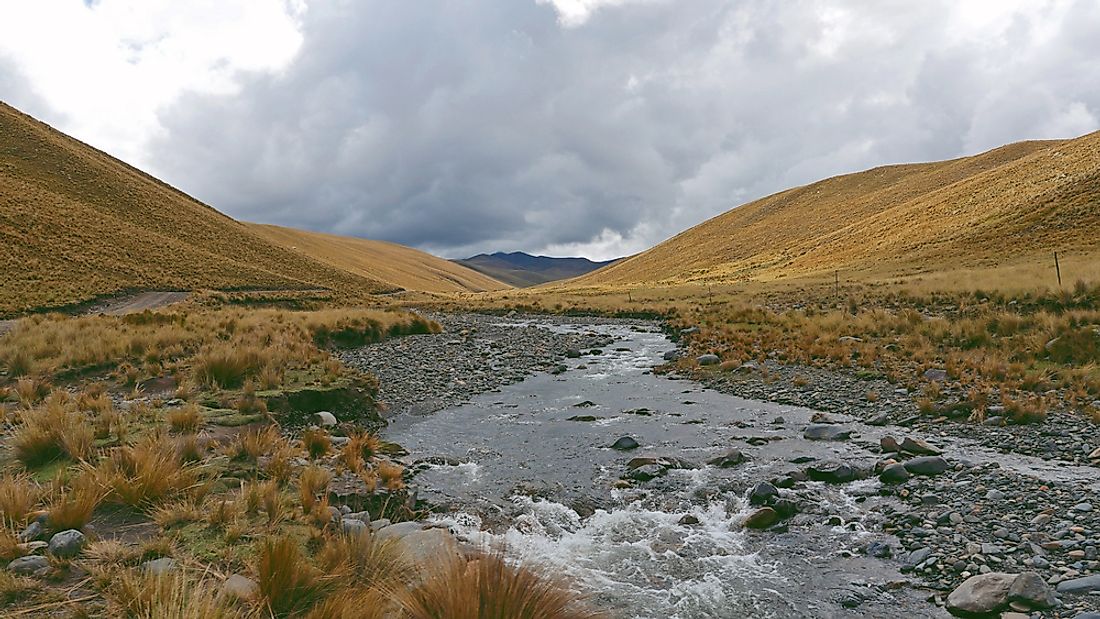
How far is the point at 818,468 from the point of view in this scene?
31.5 feet

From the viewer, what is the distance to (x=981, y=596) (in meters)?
5.51

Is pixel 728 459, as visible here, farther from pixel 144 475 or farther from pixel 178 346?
pixel 178 346

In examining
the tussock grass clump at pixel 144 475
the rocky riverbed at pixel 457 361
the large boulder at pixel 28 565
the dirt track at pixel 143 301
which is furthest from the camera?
the dirt track at pixel 143 301

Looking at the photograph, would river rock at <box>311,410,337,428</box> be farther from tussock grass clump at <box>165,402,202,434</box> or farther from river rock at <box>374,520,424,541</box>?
river rock at <box>374,520,424,541</box>

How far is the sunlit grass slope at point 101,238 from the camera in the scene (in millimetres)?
54906

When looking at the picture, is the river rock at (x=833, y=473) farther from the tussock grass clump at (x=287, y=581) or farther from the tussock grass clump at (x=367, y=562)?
the tussock grass clump at (x=287, y=581)

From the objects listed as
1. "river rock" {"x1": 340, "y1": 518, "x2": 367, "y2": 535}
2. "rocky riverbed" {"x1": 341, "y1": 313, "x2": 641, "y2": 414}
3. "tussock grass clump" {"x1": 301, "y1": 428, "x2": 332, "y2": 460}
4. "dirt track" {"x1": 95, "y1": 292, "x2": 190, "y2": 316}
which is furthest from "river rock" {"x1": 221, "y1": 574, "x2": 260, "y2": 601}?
"dirt track" {"x1": 95, "y1": 292, "x2": 190, "y2": 316}

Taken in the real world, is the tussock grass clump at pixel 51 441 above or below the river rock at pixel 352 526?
above

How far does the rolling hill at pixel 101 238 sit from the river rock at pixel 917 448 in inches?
2187

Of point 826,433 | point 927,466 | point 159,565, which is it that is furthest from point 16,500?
point 826,433

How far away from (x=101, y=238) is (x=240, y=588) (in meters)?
82.0

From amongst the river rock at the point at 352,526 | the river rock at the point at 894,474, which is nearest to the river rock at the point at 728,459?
the river rock at the point at 894,474

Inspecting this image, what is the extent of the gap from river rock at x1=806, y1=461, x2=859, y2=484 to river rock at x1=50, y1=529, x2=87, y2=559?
31.0 feet

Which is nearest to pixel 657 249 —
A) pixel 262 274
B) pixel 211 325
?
pixel 262 274
